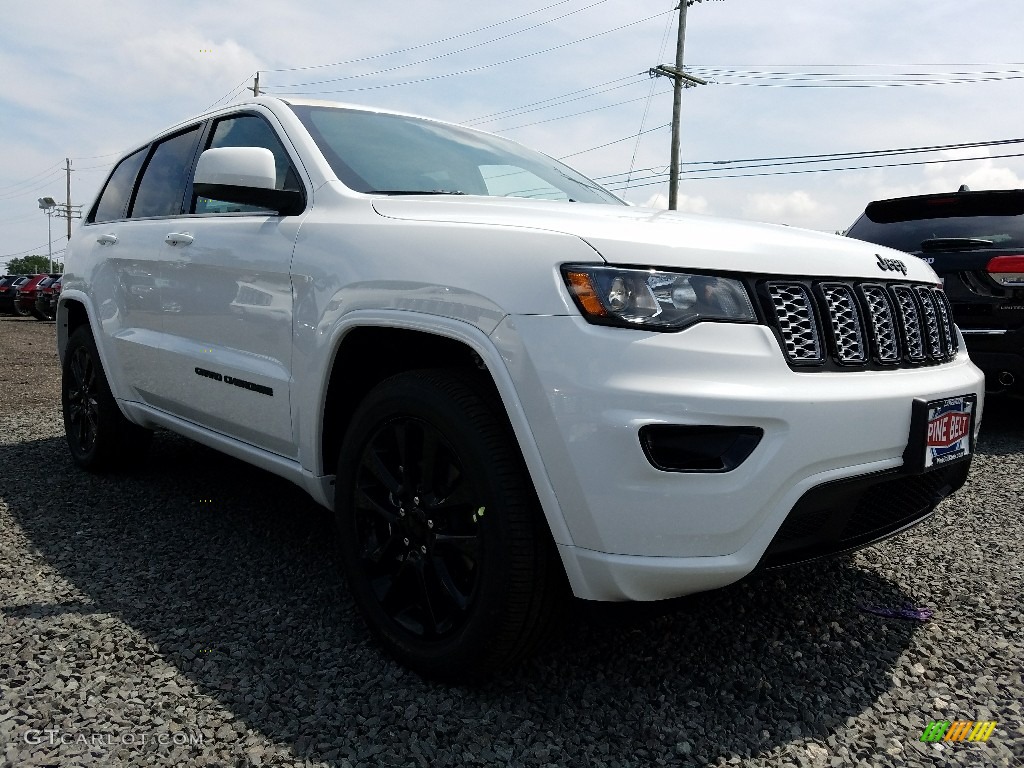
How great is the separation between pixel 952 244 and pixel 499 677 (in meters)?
4.48

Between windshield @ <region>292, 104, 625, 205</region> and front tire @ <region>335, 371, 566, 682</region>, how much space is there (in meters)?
0.86

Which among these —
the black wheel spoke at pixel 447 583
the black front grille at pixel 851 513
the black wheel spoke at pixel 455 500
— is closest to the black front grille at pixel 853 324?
the black front grille at pixel 851 513

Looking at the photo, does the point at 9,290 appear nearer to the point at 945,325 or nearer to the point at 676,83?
the point at 676,83

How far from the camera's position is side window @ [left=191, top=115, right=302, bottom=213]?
2904 millimetres

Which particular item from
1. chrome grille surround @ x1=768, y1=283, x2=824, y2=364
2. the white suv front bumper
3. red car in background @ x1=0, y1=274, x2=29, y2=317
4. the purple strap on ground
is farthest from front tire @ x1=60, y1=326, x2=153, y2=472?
red car in background @ x1=0, y1=274, x2=29, y2=317

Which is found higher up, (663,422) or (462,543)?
(663,422)

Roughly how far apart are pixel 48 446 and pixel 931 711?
504 centimetres

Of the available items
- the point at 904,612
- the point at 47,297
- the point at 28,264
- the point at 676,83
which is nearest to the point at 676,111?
the point at 676,83

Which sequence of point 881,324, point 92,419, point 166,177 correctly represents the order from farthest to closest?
point 92,419, point 166,177, point 881,324

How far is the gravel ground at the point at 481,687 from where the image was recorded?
1959 mm

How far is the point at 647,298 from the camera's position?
6.12ft

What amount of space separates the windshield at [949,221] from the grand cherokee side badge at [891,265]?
3.29 m

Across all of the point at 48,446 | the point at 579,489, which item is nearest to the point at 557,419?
the point at 579,489

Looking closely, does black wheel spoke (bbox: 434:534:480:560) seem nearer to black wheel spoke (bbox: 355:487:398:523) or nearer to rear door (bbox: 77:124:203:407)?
black wheel spoke (bbox: 355:487:398:523)
